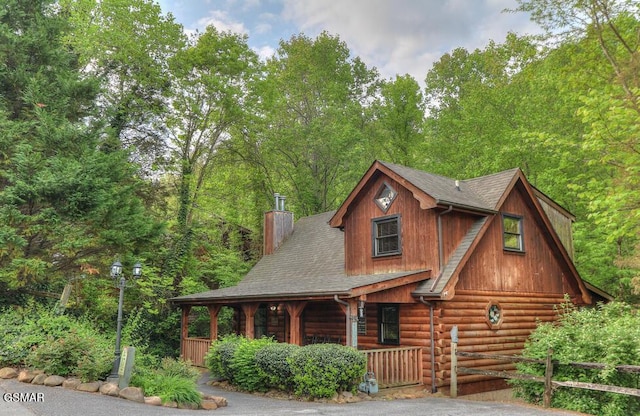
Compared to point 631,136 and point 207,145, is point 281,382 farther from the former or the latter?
point 207,145

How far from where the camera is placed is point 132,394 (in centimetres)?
930

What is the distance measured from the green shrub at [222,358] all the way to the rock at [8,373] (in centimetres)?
500

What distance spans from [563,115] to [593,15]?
933cm

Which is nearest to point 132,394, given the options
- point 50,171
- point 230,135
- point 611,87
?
point 50,171

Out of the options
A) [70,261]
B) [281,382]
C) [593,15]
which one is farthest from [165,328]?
[593,15]

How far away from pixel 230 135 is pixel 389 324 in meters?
17.5

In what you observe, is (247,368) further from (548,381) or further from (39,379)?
(548,381)

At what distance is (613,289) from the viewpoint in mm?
22562

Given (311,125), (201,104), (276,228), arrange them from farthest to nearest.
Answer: (311,125)
(201,104)
(276,228)

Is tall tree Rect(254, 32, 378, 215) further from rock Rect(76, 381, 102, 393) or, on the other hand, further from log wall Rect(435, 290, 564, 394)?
rock Rect(76, 381, 102, 393)

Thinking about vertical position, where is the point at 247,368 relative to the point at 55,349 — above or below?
below

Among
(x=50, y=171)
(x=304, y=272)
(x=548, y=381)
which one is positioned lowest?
(x=548, y=381)

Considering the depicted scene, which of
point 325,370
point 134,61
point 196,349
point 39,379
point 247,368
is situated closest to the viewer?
point 39,379

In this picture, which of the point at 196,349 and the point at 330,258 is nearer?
the point at 196,349
